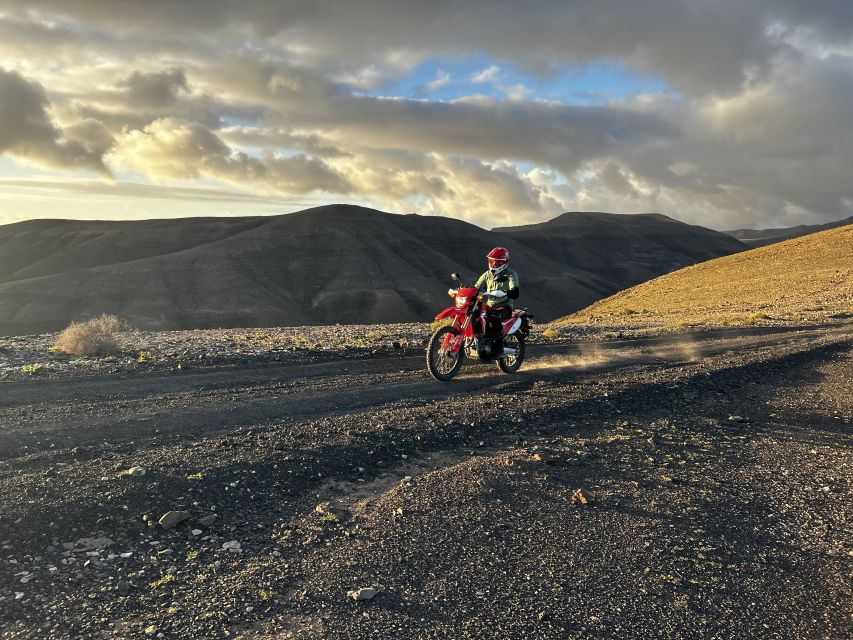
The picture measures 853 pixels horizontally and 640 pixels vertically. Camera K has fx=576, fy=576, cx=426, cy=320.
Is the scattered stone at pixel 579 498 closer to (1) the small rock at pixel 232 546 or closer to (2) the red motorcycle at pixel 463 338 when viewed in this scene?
(1) the small rock at pixel 232 546

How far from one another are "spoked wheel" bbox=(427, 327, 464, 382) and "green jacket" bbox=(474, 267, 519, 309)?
A: 44.7 inches

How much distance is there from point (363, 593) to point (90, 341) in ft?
39.2

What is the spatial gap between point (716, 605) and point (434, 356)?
293 inches

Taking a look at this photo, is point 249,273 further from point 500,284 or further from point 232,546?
point 232,546

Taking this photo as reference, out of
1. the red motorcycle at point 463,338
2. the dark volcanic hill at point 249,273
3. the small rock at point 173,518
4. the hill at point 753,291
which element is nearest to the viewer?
the small rock at point 173,518

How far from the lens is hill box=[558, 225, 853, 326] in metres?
26.9

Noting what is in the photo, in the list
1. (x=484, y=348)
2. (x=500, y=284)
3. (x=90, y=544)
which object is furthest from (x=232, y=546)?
(x=500, y=284)

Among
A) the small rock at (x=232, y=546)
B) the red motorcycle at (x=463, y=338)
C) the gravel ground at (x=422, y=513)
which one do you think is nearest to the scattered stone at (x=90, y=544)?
the gravel ground at (x=422, y=513)

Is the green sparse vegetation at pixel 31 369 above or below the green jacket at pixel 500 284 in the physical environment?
below

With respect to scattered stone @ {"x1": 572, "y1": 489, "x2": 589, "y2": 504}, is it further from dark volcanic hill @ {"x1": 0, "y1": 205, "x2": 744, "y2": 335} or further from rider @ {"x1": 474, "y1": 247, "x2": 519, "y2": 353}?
dark volcanic hill @ {"x1": 0, "y1": 205, "x2": 744, "y2": 335}

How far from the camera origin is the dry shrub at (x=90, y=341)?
12.9m

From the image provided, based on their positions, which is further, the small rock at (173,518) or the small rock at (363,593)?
the small rock at (173,518)

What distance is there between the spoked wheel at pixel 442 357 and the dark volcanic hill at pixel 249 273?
101352mm

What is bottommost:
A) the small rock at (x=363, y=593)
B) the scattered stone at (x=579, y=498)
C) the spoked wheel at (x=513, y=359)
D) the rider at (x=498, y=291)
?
the small rock at (x=363, y=593)
